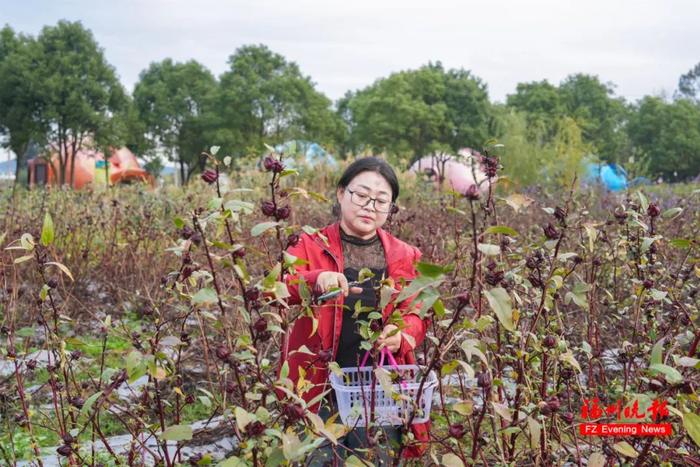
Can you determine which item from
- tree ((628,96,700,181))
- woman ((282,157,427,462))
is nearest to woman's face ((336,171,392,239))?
woman ((282,157,427,462))

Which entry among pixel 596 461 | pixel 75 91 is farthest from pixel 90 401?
pixel 75 91

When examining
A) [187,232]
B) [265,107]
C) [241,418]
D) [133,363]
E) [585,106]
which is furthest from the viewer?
[585,106]

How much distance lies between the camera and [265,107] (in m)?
33.9

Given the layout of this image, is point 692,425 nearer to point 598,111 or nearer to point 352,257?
point 352,257

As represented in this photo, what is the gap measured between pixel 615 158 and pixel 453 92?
1275 cm

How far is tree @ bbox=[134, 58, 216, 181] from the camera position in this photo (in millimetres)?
35625

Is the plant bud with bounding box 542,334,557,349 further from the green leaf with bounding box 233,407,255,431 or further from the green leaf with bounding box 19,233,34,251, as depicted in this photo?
the green leaf with bounding box 19,233,34,251

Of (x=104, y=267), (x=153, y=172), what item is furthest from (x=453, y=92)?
(x=104, y=267)

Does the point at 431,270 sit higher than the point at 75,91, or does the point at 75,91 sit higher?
the point at 75,91

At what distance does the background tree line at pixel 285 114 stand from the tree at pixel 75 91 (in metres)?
0.05

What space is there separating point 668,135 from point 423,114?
1878cm

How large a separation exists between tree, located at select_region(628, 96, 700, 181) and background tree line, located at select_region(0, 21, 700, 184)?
0.29ft

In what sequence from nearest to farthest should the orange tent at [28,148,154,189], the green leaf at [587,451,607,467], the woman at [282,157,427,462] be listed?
the green leaf at [587,451,607,467] → the woman at [282,157,427,462] → the orange tent at [28,148,154,189]

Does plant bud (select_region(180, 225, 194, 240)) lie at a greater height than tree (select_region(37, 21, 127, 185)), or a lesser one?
lesser
